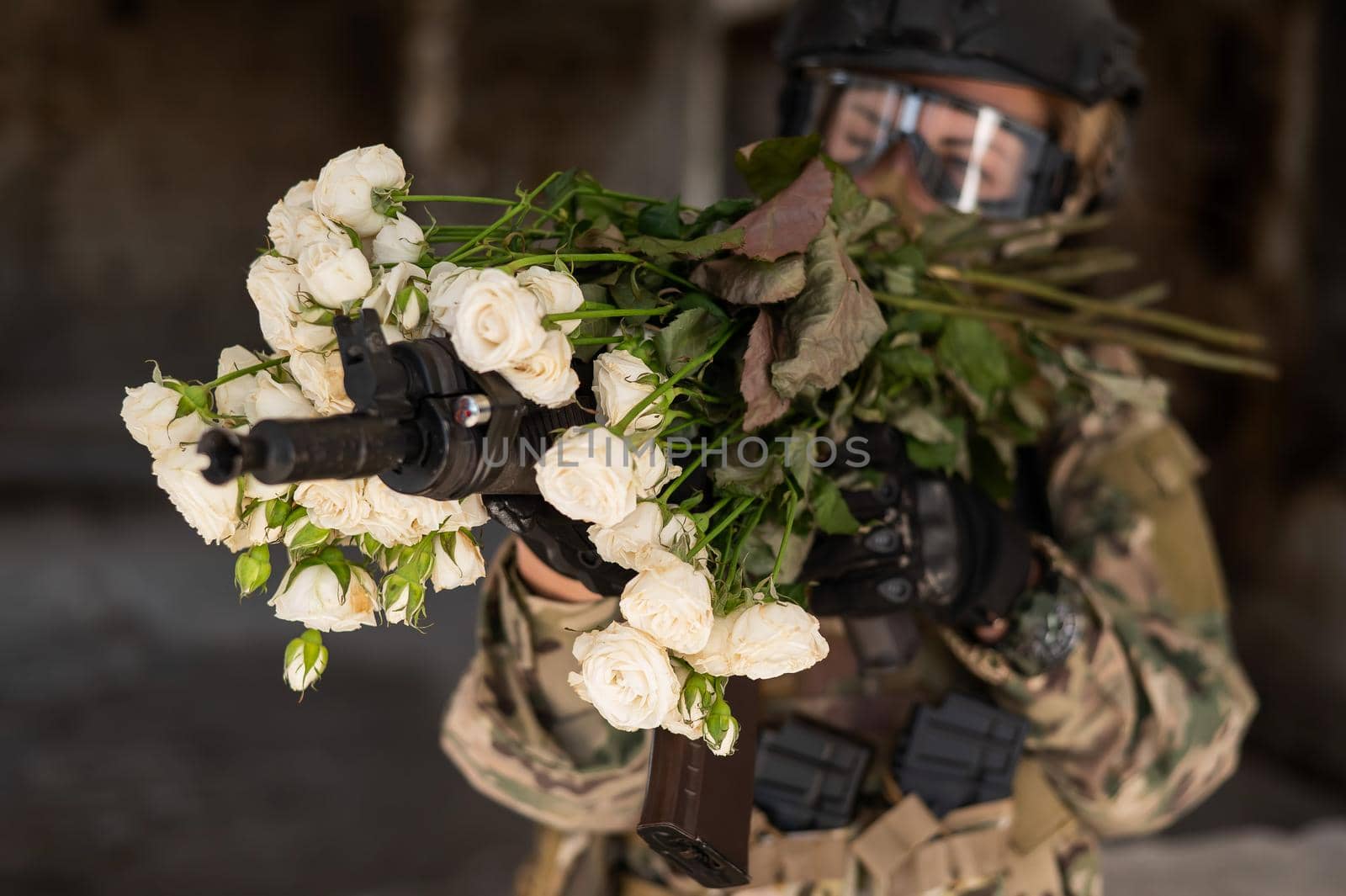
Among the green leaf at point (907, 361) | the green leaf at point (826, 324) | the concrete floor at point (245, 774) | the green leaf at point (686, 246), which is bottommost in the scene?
the concrete floor at point (245, 774)

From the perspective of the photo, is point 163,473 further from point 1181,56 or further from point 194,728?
point 1181,56

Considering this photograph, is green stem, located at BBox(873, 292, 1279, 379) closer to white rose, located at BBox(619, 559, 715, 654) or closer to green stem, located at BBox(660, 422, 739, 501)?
green stem, located at BBox(660, 422, 739, 501)

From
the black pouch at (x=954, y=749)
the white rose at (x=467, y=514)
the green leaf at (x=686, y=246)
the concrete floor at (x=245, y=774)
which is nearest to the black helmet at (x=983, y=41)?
the green leaf at (x=686, y=246)

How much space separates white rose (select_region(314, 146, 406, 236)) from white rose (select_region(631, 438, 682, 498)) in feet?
0.66

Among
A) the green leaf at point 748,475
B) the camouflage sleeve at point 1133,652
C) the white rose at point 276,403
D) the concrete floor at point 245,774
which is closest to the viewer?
the white rose at point 276,403

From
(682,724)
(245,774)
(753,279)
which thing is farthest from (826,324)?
(245,774)

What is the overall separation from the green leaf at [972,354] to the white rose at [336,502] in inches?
Result: 19.3

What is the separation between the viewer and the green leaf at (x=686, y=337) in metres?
0.69

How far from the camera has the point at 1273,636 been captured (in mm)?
2777

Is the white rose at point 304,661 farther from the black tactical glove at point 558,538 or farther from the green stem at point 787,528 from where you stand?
the green stem at point 787,528

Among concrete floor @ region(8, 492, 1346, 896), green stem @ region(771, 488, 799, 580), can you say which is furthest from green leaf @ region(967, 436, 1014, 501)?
concrete floor @ region(8, 492, 1346, 896)

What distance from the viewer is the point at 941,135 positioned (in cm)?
116

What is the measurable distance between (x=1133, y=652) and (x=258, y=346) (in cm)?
214

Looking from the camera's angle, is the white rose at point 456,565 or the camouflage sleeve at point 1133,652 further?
the camouflage sleeve at point 1133,652
